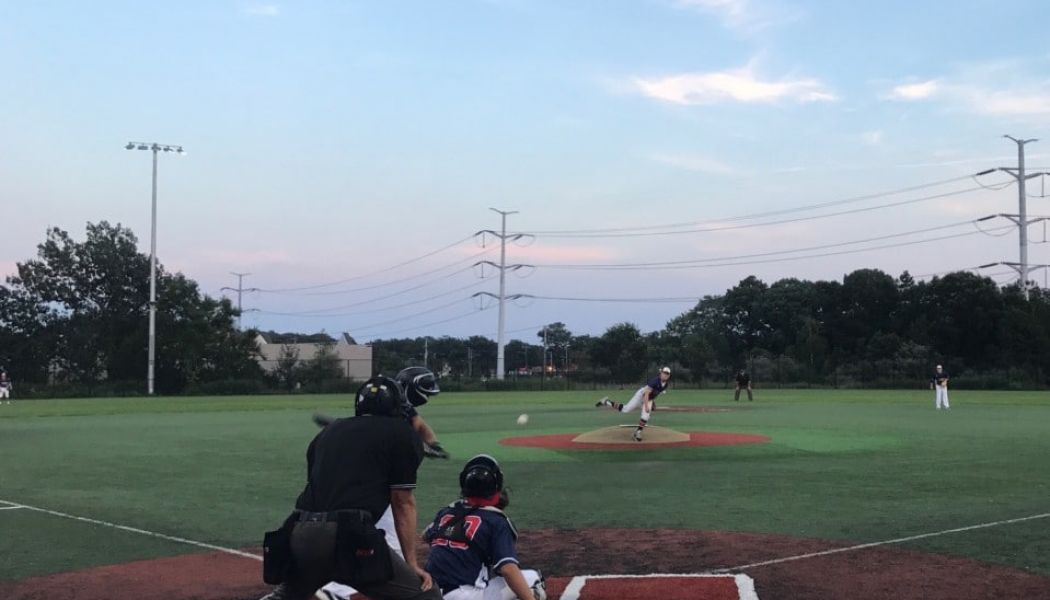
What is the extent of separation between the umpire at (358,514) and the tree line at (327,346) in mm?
69264

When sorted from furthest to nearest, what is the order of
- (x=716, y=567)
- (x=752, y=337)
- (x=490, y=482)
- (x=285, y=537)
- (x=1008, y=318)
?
1. (x=752, y=337)
2. (x=1008, y=318)
3. (x=716, y=567)
4. (x=490, y=482)
5. (x=285, y=537)

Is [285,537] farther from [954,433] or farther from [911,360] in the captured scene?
[911,360]

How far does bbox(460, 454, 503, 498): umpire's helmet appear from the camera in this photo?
5.62 m

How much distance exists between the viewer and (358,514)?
16.3 ft

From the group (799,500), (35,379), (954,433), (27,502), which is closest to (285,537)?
(799,500)

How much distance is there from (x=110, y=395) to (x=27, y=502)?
59681 millimetres

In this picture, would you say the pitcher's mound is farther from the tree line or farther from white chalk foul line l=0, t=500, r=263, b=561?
the tree line

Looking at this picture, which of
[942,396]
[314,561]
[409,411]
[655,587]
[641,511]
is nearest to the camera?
[314,561]

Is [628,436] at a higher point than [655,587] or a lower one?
higher

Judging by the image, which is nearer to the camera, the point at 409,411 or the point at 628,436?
the point at 409,411

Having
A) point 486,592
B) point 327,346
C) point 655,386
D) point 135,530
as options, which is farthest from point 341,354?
point 486,592

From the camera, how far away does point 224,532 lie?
11062mm

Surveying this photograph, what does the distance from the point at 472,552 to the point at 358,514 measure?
1000 millimetres

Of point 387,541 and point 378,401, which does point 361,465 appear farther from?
point 387,541
